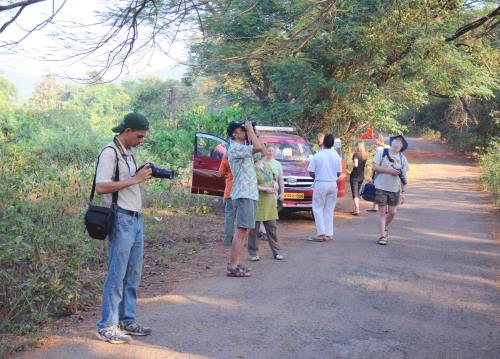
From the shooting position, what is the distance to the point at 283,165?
44.9 feet

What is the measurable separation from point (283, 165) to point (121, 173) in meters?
8.68

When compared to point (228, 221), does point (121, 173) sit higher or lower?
higher

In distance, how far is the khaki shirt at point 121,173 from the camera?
5.12 m

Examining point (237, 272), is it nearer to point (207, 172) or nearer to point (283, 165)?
point (207, 172)

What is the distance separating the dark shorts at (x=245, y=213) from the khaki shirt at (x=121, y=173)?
2.55m

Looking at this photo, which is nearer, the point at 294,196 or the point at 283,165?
the point at 294,196

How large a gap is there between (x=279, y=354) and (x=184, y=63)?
3.77 meters

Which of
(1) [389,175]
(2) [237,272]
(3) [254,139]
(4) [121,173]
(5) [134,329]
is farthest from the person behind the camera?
(1) [389,175]

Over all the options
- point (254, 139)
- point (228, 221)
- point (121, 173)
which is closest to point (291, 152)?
point (228, 221)

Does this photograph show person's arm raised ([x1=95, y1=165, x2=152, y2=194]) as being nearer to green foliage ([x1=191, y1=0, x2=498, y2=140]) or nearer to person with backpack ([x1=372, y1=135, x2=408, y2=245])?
person with backpack ([x1=372, y1=135, x2=408, y2=245])

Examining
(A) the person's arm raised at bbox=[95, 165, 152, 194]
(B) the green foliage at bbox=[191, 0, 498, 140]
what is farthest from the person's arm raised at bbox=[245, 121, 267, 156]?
(B) the green foliage at bbox=[191, 0, 498, 140]

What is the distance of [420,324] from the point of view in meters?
6.15

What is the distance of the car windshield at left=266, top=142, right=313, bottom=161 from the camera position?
14123 millimetres

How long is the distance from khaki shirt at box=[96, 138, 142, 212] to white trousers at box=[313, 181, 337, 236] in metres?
5.95
